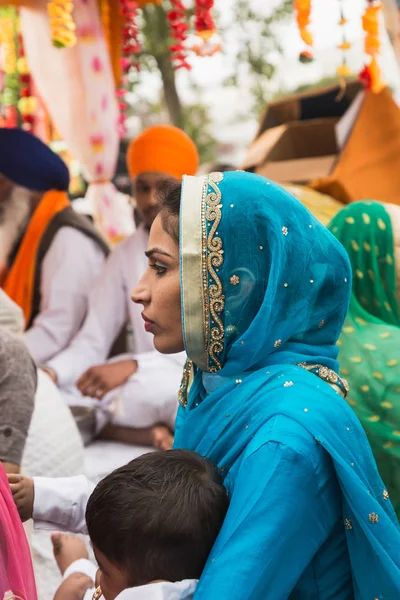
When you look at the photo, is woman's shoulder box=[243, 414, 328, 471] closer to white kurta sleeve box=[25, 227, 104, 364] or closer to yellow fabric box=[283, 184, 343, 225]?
yellow fabric box=[283, 184, 343, 225]

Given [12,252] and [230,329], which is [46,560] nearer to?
[230,329]

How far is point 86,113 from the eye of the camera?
17.4 ft

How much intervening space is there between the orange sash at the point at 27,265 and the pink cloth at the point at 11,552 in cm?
293

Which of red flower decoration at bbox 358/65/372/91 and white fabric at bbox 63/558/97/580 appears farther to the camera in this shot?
red flower decoration at bbox 358/65/372/91

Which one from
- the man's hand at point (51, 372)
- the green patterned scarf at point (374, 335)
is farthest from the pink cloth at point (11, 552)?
the man's hand at point (51, 372)

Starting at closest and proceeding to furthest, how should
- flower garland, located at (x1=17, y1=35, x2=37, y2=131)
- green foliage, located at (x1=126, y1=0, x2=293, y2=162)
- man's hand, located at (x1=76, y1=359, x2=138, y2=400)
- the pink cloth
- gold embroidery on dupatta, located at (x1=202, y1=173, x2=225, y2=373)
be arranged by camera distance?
the pink cloth, gold embroidery on dupatta, located at (x1=202, y1=173, x2=225, y2=373), man's hand, located at (x1=76, y1=359, x2=138, y2=400), flower garland, located at (x1=17, y1=35, x2=37, y2=131), green foliage, located at (x1=126, y1=0, x2=293, y2=162)

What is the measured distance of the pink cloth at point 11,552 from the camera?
1428 mm

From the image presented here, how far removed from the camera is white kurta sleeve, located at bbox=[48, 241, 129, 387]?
3.95 m

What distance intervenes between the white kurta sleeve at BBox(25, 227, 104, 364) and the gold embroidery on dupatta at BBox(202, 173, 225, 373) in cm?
270

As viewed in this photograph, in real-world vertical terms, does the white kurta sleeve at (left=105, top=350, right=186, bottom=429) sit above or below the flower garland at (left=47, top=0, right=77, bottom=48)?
below

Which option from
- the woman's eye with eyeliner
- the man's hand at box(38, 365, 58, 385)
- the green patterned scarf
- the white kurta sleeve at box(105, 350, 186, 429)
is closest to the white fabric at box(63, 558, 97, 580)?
the woman's eye with eyeliner

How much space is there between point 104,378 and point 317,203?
4.59 feet

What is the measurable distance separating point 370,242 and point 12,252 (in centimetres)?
229

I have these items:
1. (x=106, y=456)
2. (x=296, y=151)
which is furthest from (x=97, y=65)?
(x=106, y=456)
